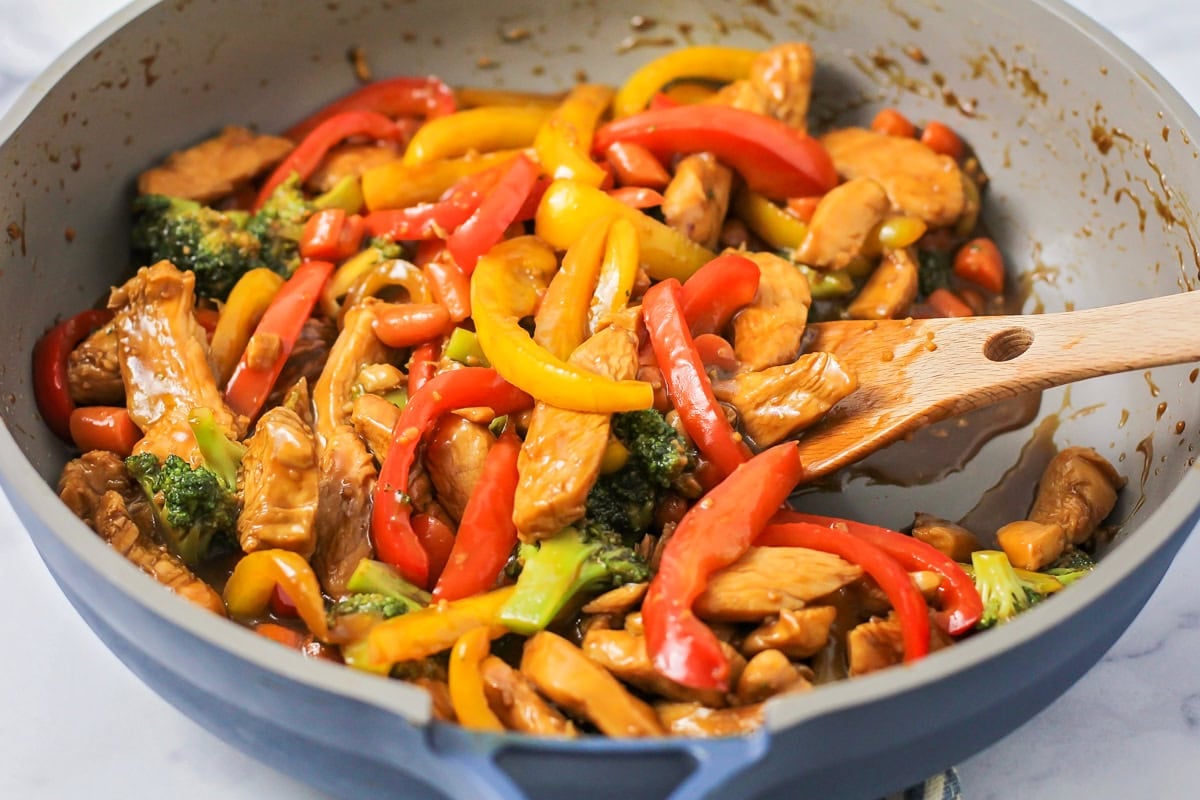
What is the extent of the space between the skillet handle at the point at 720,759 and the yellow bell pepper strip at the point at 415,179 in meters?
1.97

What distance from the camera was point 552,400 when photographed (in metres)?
2.54

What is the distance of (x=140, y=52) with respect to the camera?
126 inches

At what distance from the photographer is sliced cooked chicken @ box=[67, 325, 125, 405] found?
9.50ft

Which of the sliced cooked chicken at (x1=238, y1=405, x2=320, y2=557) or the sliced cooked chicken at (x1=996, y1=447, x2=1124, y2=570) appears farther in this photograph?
the sliced cooked chicken at (x1=996, y1=447, x2=1124, y2=570)

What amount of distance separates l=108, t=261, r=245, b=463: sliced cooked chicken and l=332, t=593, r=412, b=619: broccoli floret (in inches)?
23.9

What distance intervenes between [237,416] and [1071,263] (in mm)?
2220

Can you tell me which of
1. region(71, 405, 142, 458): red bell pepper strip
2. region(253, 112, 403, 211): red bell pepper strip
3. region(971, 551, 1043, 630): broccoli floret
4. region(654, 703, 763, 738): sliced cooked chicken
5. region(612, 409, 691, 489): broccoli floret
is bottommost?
region(971, 551, 1043, 630): broccoli floret

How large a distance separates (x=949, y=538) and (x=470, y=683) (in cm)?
115

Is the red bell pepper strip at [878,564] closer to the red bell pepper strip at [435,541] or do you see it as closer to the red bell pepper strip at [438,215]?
the red bell pepper strip at [435,541]

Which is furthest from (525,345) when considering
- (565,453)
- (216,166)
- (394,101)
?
(394,101)

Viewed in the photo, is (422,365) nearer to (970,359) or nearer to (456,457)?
(456,457)

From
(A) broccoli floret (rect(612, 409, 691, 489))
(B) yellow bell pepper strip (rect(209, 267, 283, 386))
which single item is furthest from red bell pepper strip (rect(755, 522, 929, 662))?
(B) yellow bell pepper strip (rect(209, 267, 283, 386))

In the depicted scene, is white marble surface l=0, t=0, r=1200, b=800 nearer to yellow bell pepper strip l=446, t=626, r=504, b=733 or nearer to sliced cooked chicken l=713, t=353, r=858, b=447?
yellow bell pepper strip l=446, t=626, r=504, b=733

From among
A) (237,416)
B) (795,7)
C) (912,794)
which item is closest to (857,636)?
(912,794)
